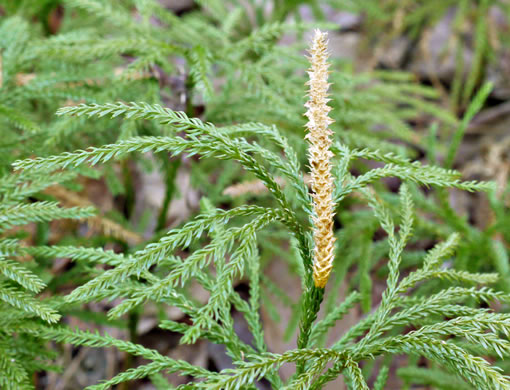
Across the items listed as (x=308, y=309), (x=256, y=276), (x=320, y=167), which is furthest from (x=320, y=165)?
(x=256, y=276)

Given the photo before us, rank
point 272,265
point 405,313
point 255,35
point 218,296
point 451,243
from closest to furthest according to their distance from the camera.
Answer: point 218,296, point 405,313, point 451,243, point 255,35, point 272,265

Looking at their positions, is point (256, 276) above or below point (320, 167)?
Answer: below

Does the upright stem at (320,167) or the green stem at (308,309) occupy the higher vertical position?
the upright stem at (320,167)

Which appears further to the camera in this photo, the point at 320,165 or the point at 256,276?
the point at 256,276

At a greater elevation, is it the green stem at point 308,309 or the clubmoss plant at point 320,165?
the clubmoss plant at point 320,165

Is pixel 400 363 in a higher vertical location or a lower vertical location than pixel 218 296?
lower

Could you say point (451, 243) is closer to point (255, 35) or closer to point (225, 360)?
point (255, 35)

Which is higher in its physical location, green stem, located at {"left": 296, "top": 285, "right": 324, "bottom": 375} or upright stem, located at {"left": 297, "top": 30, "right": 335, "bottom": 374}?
upright stem, located at {"left": 297, "top": 30, "right": 335, "bottom": 374}

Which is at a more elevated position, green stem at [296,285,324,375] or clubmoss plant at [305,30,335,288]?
clubmoss plant at [305,30,335,288]

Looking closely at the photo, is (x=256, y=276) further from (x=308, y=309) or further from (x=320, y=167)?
(x=320, y=167)

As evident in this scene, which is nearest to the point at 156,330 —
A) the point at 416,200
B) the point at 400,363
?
the point at 400,363

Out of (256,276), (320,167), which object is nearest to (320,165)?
(320,167)
